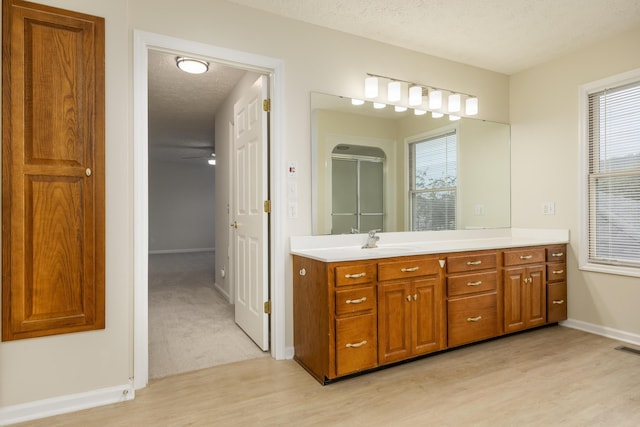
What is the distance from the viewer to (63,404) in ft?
6.18

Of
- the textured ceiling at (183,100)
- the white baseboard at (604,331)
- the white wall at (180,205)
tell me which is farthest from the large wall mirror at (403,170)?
the white wall at (180,205)

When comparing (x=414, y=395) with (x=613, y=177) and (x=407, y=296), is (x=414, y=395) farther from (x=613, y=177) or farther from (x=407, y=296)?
(x=613, y=177)

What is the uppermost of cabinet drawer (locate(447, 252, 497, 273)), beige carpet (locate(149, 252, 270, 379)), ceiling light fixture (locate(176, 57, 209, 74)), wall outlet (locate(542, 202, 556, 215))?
ceiling light fixture (locate(176, 57, 209, 74))

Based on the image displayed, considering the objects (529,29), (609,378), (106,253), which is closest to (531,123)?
(529,29)

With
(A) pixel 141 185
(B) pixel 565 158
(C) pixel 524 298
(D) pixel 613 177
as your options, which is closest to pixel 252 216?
(A) pixel 141 185

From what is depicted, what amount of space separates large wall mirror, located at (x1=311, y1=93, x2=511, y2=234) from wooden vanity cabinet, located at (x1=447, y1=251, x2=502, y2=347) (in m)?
0.61

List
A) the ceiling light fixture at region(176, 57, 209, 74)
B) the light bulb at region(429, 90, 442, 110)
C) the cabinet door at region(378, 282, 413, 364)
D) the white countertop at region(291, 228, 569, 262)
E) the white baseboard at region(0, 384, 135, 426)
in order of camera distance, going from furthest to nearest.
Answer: the light bulb at region(429, 90, 442, 110), the ceiling light fixture at region(176, 57, 209, 74), the white countertop at region(291, 228, 569, 262), the cabinet door at region(378, 282, 413, 364), the white baseboard at region(0, 384, 135, 426)

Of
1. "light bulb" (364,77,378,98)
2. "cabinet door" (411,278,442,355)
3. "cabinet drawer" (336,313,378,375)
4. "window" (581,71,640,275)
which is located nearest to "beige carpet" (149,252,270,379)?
"cabinet drawer" (336,313,378,375)

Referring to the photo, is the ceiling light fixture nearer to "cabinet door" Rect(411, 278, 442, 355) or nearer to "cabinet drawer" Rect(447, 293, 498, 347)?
"cabinet door" Rect(411, 278, 442, 355)

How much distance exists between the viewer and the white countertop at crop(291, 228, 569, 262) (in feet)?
7.88

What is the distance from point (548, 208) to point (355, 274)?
243cm

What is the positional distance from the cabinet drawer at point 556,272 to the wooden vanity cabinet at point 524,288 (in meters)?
0.08

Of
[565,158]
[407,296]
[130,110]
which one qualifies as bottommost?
[407,296]

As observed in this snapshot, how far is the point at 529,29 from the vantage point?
2.83 m
